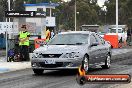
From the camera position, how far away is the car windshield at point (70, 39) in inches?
601

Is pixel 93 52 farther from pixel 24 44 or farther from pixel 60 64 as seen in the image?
pixel 24 44

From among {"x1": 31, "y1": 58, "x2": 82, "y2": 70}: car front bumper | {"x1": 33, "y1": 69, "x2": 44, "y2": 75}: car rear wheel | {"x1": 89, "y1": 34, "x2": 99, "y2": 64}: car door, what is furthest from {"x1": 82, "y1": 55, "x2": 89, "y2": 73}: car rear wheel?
{"x1": 33, "y1": 69, "x2": 44, "y2": 75}: car rear wheel

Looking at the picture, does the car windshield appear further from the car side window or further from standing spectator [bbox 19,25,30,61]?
standing spectator [bbox 19,25,30,61]

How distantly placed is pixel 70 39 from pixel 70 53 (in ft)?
4.78

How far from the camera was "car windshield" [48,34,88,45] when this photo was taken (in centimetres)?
1527

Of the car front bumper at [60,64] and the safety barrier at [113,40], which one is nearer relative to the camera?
the car front bumper at [60,64]

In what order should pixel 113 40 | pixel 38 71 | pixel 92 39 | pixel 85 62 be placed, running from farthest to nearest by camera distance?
pixel 113 40 → pixel 92 39 → pixel 38 71 → pixel 85 62

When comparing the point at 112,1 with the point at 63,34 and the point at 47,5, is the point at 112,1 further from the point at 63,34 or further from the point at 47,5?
the point at 63,34

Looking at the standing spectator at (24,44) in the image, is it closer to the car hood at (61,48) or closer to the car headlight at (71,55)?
the car hood at (61,48)

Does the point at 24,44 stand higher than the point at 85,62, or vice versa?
the point at 24,44

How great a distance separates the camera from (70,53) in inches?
555

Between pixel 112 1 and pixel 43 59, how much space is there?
80.3 meters

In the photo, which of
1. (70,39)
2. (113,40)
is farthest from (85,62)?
(113,40)

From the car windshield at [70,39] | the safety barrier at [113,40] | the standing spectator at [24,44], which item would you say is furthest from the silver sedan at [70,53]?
the safety barrier at [113,40]
